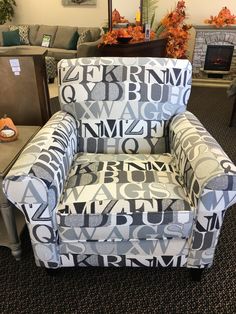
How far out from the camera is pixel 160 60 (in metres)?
1.54

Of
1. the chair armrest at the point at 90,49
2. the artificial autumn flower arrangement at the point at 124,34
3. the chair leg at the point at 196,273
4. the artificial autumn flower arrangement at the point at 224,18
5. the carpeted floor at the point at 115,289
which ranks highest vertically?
the artificial autumn flower arrangement at the point at 224,18

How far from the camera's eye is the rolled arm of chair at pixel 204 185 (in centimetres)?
104

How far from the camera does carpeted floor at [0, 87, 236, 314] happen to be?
47.4 inches

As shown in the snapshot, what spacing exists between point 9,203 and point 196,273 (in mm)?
942

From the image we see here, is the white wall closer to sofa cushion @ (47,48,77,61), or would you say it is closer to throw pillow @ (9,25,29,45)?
throw pillow @ (9,25,29,45)

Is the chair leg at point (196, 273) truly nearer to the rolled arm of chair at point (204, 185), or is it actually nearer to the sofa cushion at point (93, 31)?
the rolled arm of chair at point (204, 185)

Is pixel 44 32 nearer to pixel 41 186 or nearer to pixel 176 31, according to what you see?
pixel 176 31

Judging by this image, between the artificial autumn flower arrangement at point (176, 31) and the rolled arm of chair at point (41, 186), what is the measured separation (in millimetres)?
3615

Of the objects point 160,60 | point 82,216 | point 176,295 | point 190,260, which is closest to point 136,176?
point 82,216

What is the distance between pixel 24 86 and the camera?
5.43ft

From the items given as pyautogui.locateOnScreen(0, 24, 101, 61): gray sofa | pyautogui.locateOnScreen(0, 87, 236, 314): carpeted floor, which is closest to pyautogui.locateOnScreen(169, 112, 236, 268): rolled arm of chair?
pyautogui.locateOnScreen(0, 87, 236, 314): carpeted floor

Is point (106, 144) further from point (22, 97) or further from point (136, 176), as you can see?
point (22, 97)

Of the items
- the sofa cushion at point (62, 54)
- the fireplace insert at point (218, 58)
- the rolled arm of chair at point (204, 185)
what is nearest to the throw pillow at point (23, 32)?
the sofa cushion at point (62, 54)

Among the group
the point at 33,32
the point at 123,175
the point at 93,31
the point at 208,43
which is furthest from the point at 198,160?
the point at 33,32
